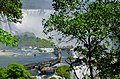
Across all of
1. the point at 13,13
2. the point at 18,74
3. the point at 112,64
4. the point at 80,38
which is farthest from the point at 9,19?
the point at 18,74

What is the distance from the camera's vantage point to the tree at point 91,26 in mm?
13430

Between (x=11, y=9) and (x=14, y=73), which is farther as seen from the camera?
(x=14, y=73)

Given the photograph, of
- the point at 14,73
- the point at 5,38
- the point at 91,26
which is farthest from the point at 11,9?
the point at 14,73

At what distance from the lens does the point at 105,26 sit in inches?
531

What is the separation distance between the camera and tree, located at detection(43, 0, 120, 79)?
13.4 m

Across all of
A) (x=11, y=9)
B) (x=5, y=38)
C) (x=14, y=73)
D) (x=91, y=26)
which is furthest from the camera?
(x=14, y=73)

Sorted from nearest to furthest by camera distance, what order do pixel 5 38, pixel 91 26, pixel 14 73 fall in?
pixel 5 38 → pixel 91 26 → pixel 14 73

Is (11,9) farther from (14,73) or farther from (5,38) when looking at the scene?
(14,73)

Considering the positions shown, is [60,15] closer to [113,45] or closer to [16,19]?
[113,45]

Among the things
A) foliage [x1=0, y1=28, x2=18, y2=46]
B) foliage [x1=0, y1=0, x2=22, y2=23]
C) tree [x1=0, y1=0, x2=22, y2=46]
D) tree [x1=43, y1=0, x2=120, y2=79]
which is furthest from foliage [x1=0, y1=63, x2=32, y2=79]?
foliage [x1=0, y1=28, x2=18, y2=46]

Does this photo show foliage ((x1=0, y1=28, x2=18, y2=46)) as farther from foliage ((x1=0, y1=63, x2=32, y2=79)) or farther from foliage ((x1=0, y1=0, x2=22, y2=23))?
foliage ((x1=0, y1=63, x2=32, y2=79))

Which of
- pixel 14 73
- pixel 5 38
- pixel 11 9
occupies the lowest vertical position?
pixel 5 38

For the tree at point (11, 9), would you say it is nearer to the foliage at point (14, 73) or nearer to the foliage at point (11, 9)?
the foliage at point (11, 9)

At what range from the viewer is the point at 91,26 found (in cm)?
1345
